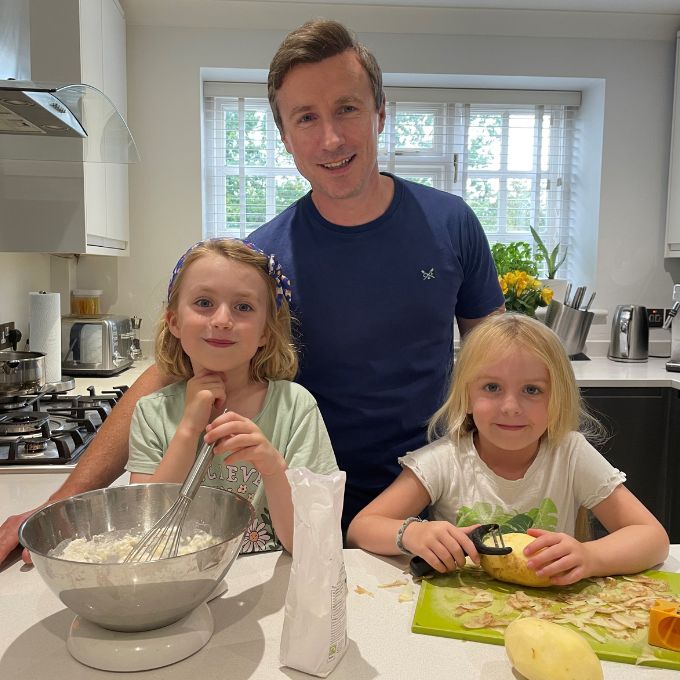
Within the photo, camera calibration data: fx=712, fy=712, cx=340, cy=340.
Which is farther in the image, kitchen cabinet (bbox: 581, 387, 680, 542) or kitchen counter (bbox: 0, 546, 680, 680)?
kitchen cabinet (bbox: 581, 387, 680, 542)

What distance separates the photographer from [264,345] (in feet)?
4.22

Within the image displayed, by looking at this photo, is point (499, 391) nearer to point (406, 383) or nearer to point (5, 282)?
point (406, 383)

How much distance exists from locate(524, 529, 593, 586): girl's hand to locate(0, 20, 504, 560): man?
56cm

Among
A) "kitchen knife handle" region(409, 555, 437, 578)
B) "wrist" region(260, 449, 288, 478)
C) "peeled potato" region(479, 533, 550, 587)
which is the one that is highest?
"wrist" region(260, 449, 288, 478)

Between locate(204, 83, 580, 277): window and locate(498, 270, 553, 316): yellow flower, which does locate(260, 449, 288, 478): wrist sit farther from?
locate(204, 83, 580, 277): window

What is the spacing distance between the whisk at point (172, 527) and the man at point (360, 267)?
62 cm

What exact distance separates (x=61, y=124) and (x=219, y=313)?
77 centimetres

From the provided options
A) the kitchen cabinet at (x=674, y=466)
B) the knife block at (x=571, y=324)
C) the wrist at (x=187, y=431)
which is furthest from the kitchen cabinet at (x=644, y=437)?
the wrist at (x=187, y=431)

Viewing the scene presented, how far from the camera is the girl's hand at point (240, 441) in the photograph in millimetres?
914

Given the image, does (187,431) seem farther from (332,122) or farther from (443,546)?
(332,122)

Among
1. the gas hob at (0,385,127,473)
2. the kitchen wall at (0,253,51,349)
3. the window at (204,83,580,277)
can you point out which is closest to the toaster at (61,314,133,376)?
the kitchen wall at (0,253,51,349)

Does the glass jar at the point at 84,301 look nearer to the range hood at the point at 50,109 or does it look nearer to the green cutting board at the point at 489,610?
the range hood at the point at 50,109

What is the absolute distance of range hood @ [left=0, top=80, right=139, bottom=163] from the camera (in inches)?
54.4

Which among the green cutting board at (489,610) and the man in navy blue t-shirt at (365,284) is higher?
the man in navy blue t-shirt at (365,284)
